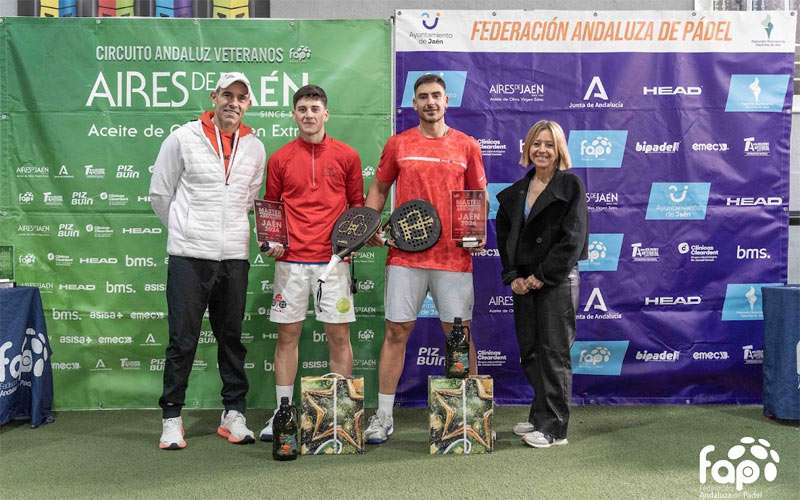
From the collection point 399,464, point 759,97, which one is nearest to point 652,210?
point 759,97

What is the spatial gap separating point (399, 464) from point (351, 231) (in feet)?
3.52

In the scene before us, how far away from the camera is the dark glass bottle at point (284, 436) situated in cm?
327

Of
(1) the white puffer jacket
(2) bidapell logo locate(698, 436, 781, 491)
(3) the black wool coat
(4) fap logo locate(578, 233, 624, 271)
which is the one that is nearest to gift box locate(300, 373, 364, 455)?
(1) the white puffer jacket

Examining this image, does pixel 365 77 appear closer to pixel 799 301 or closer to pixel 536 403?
pixel 536 403

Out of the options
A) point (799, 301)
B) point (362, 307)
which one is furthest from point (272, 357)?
point (799, 301)

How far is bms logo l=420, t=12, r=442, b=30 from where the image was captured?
168 inches

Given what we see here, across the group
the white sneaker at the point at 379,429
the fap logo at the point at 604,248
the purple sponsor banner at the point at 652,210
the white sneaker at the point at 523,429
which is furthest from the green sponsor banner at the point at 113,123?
the white sneaker at the point at 523,429

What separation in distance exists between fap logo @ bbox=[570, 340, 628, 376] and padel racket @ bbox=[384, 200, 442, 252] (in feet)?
4.53

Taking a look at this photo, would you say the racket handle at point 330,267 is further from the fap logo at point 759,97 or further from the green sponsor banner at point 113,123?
the fap logo at point 759,97

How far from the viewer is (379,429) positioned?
3584 millimetres

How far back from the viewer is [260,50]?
4281mm

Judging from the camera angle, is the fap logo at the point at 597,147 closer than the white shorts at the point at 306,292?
No

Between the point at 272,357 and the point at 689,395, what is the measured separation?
244 centimetres

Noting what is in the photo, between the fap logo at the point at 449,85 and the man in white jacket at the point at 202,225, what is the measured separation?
1050 mm
